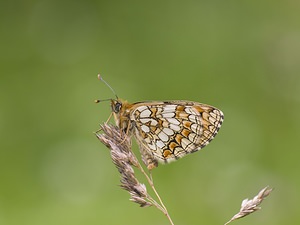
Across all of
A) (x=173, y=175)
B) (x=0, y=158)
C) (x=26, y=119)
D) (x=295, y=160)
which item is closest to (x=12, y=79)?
(x=26, y=119)

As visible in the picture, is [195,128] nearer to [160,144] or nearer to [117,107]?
[160,144]

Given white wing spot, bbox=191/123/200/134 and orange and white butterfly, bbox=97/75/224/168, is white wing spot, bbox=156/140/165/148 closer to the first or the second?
orange and white butterfly, bbox=97/75/224/168

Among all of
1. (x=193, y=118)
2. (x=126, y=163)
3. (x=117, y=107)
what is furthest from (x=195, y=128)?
(x=126, y=163)

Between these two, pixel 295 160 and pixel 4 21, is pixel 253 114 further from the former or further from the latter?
pixel 4 21

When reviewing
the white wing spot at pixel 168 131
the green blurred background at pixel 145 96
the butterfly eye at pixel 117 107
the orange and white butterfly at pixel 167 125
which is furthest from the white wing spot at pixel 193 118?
the green blurred background at pixel 145 96

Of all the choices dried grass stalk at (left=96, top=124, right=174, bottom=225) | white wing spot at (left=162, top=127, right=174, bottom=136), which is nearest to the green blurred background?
white wing spot at (left=162, top=127, right=174, bottom=136)

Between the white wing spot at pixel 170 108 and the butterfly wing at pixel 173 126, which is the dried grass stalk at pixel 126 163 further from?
the white wing spot at pixel 170 108
